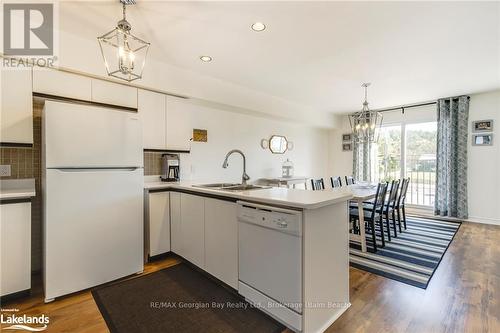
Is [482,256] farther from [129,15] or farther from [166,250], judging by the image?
[129,15]

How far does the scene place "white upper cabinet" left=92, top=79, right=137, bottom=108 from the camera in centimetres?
254

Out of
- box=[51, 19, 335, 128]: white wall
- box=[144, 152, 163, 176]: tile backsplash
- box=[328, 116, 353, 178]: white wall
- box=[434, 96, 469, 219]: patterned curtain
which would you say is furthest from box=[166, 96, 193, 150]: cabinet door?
box=[434, 96, 469, 219]: patterned curtain

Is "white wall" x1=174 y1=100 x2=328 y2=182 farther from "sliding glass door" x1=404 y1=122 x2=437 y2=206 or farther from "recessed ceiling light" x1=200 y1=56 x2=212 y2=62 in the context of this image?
"sliding glass door" x1=404 y1=122 x2=437 y2=206

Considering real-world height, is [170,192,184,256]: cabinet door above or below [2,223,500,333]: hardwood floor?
above

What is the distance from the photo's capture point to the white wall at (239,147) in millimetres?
3791

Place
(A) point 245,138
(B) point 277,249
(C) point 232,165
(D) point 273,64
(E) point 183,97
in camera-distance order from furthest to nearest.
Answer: (A) point 245,138 < (C) point 232,165 < (E) point 183,97 < (D) point 273,64 < (B) point 277,249

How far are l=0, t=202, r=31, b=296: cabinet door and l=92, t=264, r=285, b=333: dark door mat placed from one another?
1.96 feet

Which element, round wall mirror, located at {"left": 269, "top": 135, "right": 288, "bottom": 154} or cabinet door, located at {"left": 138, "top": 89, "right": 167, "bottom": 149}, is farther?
round wall mirror, located at {"left": 269, "top": 135, "right": 288, "bottom": 154}

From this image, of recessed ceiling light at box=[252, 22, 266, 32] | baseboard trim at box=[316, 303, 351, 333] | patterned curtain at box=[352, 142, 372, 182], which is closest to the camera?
baseboard trim at box=[316, 303, 351, 333]

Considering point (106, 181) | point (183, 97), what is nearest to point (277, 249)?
point (106, 181)

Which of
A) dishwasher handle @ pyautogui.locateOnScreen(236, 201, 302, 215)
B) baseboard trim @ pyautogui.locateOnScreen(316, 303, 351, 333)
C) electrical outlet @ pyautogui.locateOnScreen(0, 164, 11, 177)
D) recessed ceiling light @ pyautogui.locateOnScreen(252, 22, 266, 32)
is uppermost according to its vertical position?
recessed ceiling light @ pyautogui.locateOnScreen(252, 22, 266, 32)

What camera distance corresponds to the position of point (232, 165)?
4277 mm

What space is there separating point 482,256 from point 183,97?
439 cm

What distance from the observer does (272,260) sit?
1.62m
